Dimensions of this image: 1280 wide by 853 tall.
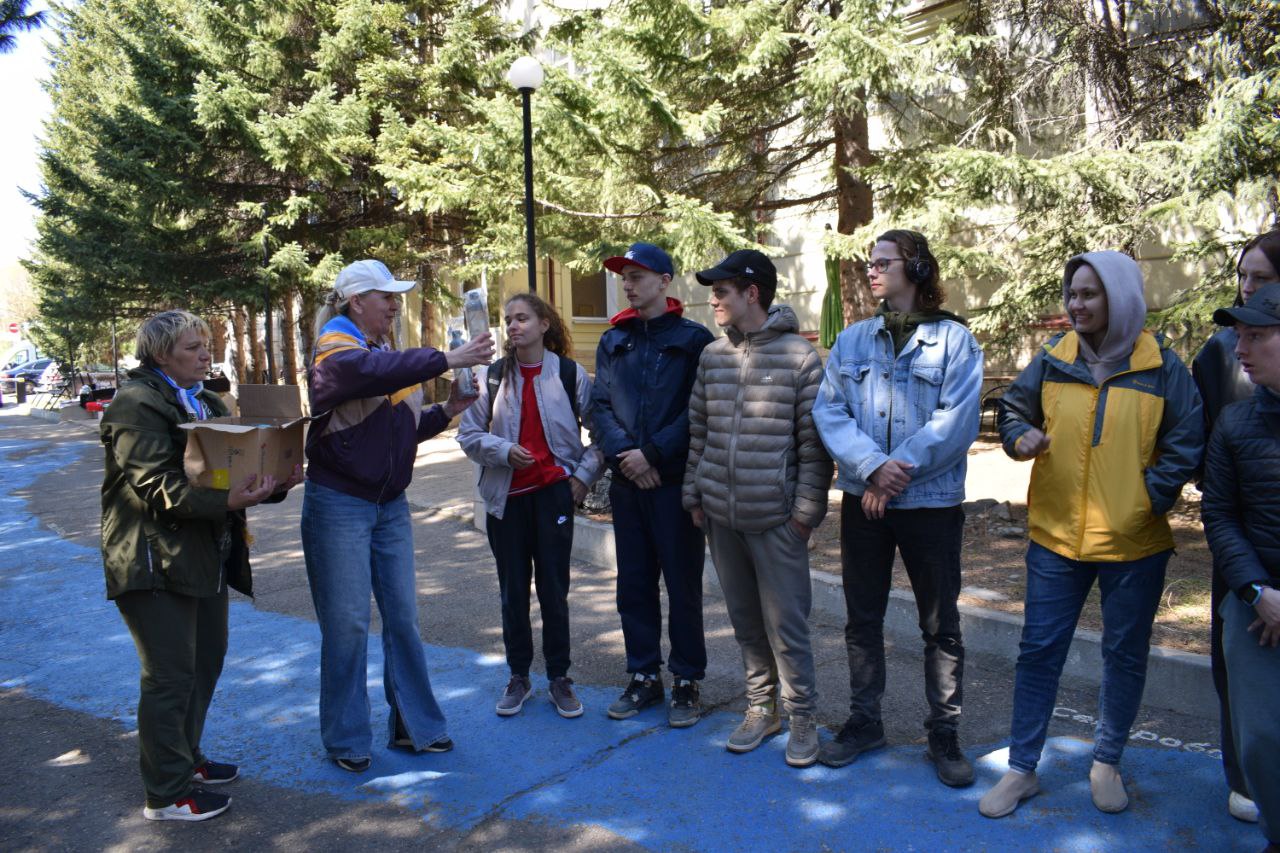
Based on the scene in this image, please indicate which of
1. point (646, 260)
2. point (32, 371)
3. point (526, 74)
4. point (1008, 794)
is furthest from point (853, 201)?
point (32, 371)

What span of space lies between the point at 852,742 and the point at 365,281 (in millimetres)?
2838

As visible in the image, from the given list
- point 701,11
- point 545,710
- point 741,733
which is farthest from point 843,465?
point 701,11

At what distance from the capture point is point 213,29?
58.8 feet

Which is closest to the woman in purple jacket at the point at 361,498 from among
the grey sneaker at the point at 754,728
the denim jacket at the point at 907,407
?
the grey sneaker at the point at 754,728

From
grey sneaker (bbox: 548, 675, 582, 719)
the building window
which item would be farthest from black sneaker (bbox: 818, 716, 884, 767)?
the building window

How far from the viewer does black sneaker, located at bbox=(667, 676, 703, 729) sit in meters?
4.39

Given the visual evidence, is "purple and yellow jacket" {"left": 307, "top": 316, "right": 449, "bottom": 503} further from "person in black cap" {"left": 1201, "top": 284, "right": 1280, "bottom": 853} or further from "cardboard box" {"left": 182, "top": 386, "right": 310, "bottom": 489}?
"person in black cap" {"left": 1201, "top": 284, "right": 1280, "bottom": 853}

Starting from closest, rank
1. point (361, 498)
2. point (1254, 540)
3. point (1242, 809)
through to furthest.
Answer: point (1254, 540) → point (1242, 809) → point (361, 498)

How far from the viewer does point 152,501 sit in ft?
11.3

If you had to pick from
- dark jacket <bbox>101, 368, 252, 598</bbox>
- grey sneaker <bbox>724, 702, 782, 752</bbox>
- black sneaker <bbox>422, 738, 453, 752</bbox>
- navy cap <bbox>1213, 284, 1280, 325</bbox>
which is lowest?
black sneaker <bbox>422, 738, 453, 752</bbox>

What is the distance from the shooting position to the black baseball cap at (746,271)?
13.4ft

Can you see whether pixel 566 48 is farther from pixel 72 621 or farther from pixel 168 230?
pixel 168 230

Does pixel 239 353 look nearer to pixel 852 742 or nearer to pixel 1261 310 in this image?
pixel 852 742

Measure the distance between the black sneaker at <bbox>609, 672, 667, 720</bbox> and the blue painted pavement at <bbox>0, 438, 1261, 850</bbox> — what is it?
7 centimetres
